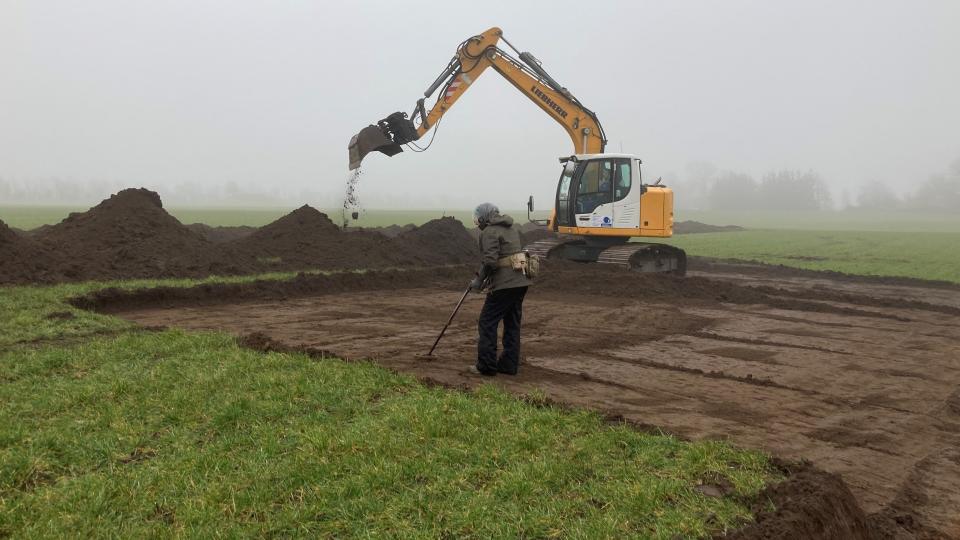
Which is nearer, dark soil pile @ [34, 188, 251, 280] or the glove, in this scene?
the glove

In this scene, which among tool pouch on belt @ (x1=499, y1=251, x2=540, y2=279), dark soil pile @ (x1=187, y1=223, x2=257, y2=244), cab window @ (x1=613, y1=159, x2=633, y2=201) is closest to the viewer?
tool pouch on belt @ (x1=499, y1=251, x2=540, y2=279)

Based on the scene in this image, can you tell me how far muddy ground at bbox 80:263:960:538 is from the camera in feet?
20.2

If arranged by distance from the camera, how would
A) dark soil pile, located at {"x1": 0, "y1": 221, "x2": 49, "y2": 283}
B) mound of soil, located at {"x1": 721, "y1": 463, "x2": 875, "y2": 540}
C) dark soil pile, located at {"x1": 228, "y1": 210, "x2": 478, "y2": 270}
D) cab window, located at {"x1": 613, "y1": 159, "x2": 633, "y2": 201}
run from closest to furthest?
mound of soil, located at {"x1": 721, "y1": 463, "x2": 875, "y2": 540}
dark soil pile, located at {"x1": 0, "y1": 221, "x2": 49, "y2": 283}
cab window, located at {"x1": 613, "y1": 159, "x2": 633, "y2": 201}
dark soil pile, located at {"x1": 228, "y1": 210, "x2": 478, "y2": 270}

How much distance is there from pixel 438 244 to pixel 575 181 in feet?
21.3

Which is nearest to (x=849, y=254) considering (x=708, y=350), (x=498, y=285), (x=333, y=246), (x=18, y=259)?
(x=333, y=246)

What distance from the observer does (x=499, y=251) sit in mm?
8156

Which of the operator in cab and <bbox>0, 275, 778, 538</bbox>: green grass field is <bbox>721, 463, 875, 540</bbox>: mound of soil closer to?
<bbox>0, 275, 778, 538</bbox>: green grass field

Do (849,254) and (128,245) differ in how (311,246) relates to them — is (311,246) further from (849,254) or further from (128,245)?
(849,254)

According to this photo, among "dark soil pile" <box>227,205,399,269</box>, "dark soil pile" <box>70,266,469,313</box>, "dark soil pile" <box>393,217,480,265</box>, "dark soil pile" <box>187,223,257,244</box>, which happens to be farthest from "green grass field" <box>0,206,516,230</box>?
"dark soil pile" <box>70,266,469,313</box>

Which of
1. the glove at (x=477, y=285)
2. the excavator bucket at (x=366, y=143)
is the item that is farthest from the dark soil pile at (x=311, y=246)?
the glove at (x=477, y=285)

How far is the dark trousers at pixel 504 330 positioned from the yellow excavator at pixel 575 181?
10.4 m

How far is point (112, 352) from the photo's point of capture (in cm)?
859

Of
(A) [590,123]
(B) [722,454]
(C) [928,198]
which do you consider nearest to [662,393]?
(B) [722,454]

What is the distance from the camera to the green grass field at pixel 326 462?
4.48m
